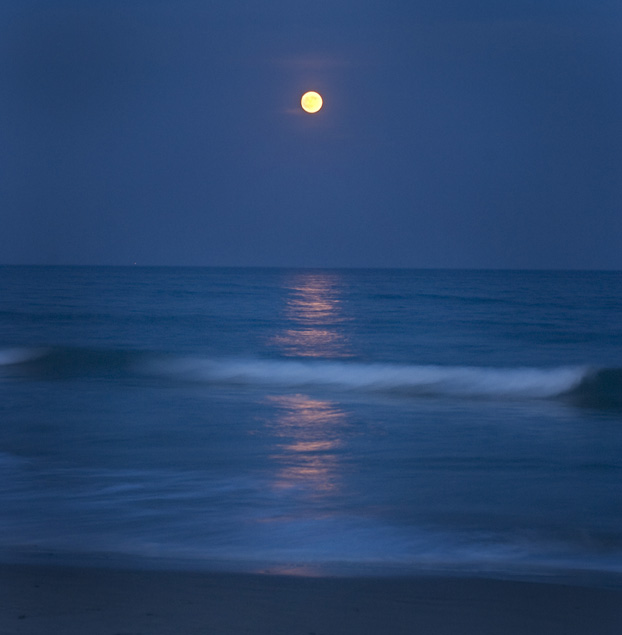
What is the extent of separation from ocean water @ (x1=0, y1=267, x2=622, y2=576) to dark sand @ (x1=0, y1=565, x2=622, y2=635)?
298mm

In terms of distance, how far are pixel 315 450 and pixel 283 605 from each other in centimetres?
448

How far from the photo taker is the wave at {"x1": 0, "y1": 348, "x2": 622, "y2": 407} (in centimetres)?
1450

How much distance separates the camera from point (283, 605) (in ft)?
11.9

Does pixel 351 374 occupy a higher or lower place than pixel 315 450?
higher

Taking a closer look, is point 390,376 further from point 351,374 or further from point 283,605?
point 283,605

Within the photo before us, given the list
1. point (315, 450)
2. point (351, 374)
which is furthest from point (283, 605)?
point (351, 374)

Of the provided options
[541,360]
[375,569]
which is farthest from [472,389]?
[375,569]

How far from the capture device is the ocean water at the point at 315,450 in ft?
15.7

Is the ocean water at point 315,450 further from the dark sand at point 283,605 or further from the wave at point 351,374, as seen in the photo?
the dark sand at point 283,605

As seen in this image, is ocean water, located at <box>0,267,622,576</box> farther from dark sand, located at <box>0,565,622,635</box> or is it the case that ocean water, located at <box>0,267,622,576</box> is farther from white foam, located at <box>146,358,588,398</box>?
dark sand, located at <box>0,565,622,635</box>

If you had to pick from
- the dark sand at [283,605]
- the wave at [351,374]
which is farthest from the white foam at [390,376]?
the dark sand at [283,605]

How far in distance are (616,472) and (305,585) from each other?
4.61m

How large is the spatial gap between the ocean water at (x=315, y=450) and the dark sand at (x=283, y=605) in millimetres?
298

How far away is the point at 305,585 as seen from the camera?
3967 mm
